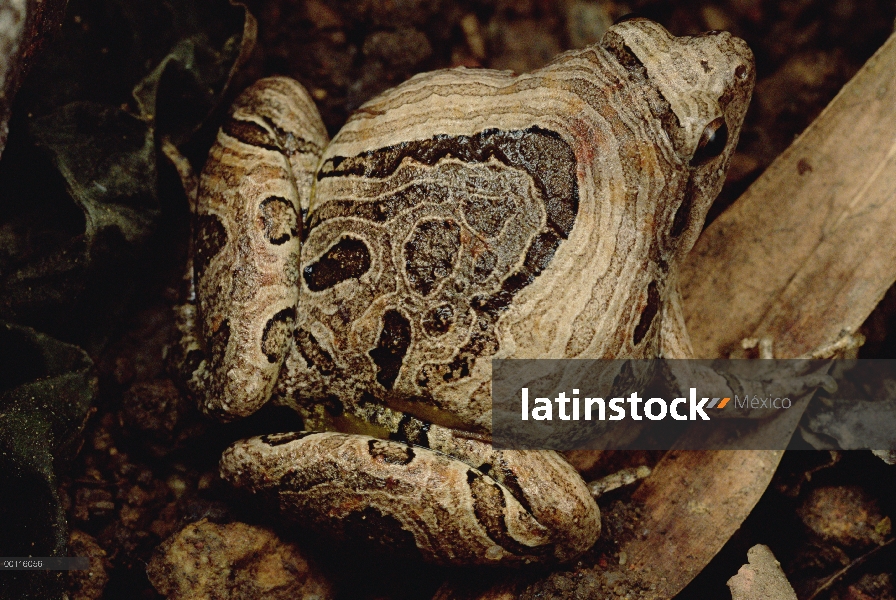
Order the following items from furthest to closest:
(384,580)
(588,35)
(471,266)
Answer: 1. (588,35)
2. (384,580)
3. (471,266)

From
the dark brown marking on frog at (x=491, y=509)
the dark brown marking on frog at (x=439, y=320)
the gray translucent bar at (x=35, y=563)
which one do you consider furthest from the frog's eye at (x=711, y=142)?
the gray translucent bar at (x=35, y=563)

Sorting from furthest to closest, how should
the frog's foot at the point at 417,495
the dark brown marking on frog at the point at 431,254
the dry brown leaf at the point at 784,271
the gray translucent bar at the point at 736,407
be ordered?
1. the dry brown leaf at the point at 784,271
2. the gray translucent bar at the point at 736,407
3. the dark brown marking on frog at the point at 431,254
4. the frog's foot at the point at 417,495

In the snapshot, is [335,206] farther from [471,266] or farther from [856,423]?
[856,423]

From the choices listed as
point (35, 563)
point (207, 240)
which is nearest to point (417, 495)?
point (207, 240)

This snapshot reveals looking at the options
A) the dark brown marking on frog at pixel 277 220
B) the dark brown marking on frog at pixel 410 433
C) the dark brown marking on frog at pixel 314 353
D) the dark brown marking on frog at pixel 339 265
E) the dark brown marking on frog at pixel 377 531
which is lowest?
the dark brown marking on frog at pixel 377 531

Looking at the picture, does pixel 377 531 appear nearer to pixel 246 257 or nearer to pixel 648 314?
pixel 246 257

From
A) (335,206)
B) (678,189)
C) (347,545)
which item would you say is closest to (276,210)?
(335,206)

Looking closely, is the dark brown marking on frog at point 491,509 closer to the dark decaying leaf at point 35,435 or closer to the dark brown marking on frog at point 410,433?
the dark brown marking on frog at point 410,433
